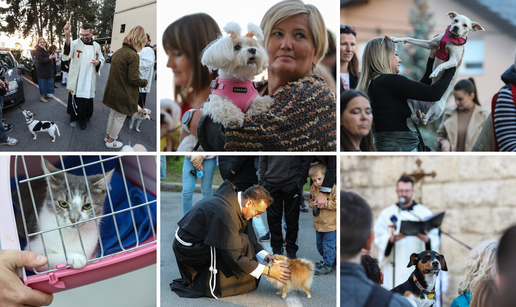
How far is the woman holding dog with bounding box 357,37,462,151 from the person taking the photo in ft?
6.98

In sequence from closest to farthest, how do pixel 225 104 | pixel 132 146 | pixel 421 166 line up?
pixel 225 104
pixel 132 146
pixel 421 166

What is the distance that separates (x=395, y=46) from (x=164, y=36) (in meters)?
1.29

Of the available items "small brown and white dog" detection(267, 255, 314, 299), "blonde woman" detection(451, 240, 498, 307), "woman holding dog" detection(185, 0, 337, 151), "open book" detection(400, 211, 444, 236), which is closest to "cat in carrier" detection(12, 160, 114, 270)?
"woman holding dog" detection(185, 0, 337, 151)

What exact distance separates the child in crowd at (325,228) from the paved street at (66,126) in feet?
3.17

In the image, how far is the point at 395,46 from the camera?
2143 mm

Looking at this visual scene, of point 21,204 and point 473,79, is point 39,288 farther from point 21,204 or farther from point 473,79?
point 473,79

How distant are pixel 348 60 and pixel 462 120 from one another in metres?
0.76

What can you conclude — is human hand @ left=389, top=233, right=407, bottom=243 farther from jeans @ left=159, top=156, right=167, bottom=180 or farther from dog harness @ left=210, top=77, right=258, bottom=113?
jeans @ left=159, top=156, right=167, bottom=180

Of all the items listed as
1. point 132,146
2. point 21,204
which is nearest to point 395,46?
point 132,146

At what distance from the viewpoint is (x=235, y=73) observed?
1.92 meters

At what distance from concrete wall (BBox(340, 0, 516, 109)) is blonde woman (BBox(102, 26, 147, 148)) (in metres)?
1.16

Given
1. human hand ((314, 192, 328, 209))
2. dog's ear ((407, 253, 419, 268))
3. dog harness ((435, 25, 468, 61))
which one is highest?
dog harness ((435, 25, 468, 61))

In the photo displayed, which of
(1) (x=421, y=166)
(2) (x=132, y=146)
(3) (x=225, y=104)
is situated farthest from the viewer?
(1) (x=421, y=166)

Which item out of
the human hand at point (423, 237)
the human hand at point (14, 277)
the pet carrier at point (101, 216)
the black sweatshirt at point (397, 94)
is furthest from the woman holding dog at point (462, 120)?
the human hand at point (14, 277)
